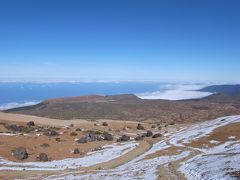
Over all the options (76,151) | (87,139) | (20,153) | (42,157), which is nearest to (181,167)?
(76,151)

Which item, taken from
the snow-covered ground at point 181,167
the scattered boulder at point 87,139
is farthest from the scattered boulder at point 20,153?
the scattered boulder at point 87,139

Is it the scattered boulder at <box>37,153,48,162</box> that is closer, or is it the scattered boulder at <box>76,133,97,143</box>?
the scattered boulder at <box>37,153,48,162</box>

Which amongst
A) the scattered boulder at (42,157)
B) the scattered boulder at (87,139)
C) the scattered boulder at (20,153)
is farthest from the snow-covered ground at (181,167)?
the scattered boulder at (87,139)

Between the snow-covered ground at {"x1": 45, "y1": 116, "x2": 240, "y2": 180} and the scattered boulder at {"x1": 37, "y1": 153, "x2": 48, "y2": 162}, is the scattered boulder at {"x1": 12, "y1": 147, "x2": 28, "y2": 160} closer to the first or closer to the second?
the scattered boulder at {"x1": 37, "y1": 153, "x2": 48, "y2": 162}

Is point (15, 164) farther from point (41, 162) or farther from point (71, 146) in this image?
point (71, 146)

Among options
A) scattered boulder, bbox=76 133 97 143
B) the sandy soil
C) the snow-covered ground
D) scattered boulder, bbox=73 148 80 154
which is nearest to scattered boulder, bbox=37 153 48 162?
the sandy soil

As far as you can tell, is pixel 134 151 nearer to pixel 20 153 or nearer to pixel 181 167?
pixel 181 167

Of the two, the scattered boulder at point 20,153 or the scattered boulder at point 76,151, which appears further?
the scattered boulder at point 76,151

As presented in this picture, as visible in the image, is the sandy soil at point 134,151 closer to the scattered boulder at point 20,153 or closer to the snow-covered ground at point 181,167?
the snow-covered ground at point 181,167

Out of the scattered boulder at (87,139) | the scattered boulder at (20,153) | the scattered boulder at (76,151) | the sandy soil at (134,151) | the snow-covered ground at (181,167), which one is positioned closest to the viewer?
the snow-covered ground at (181,167)

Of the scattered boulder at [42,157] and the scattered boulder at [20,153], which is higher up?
the scattered boulder at [20,153]

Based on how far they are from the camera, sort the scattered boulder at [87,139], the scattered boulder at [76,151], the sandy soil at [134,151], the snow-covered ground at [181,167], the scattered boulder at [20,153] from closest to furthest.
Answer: the snow-covered ground at [181,167] → the sandy soil at [134,151] → the scattered boulder at [20,153] → the scattered boulder at [76,151] → the scattered boulder at [87,139]

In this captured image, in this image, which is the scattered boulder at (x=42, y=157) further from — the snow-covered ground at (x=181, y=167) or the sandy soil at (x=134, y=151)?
the snow-covered ground at (x=181, y=167)
